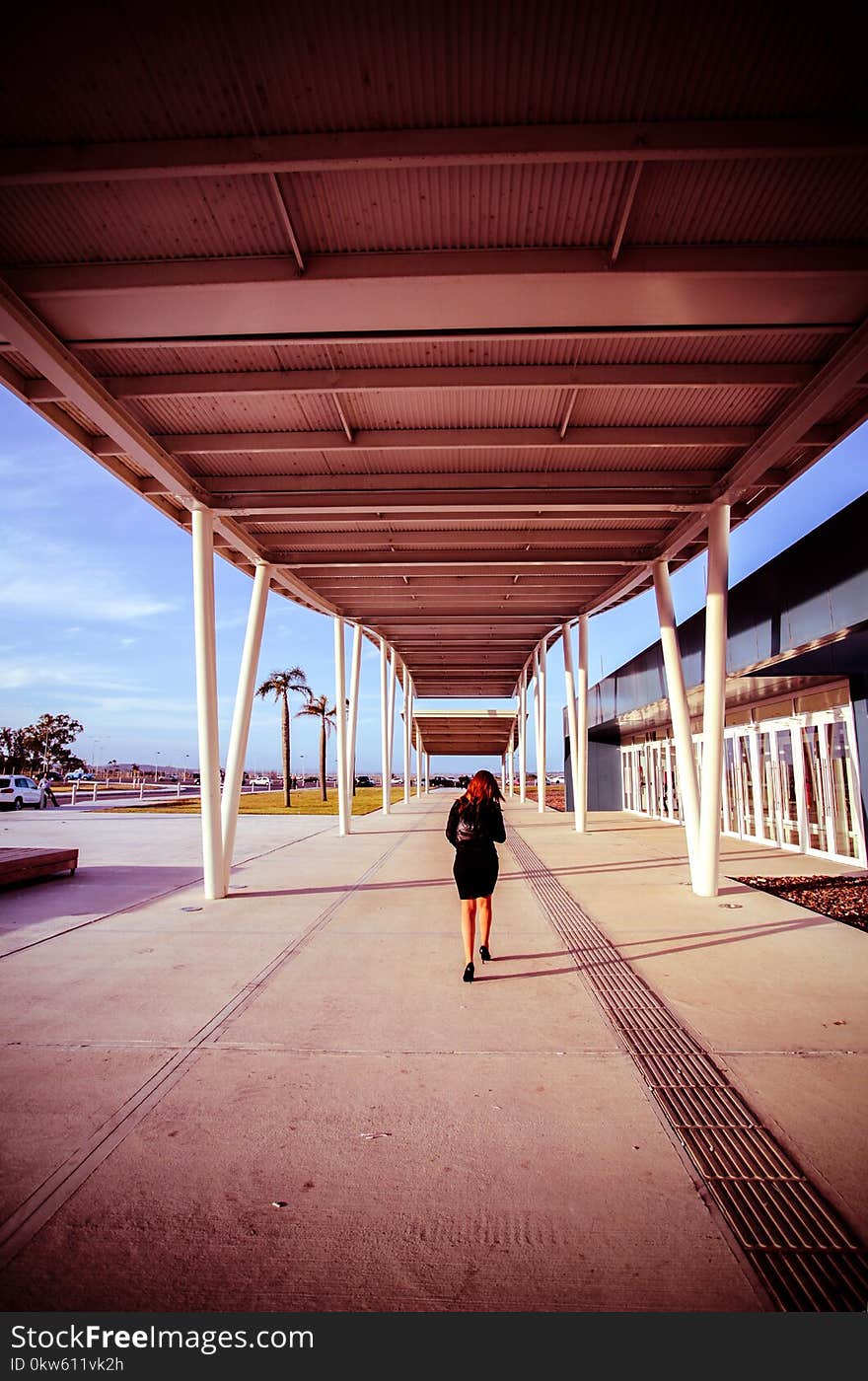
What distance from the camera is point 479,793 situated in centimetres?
607

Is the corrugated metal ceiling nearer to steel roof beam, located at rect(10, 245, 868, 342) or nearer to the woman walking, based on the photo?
steel roof beam, located at rect(10, 245, 868, 342)

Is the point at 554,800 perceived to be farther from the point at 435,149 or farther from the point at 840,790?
the point at 435,149

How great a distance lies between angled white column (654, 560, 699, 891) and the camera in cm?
1073

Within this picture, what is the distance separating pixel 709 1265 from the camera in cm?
240

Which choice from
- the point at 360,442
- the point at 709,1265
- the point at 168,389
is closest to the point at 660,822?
the point at 360,442

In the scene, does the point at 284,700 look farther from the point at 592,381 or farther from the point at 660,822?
the point at 592,381

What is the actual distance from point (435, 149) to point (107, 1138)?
598cm

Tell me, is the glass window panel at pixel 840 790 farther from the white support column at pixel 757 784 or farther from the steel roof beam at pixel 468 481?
the steel roof beam at pixel 468 481

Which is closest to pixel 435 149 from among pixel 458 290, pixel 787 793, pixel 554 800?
pixel 458 290

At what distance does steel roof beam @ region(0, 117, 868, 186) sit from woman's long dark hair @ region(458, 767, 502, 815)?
4503mm

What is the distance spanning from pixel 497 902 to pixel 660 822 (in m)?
15.9

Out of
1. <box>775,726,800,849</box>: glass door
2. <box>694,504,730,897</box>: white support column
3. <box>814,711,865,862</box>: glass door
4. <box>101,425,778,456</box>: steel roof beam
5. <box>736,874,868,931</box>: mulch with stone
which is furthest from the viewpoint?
<box>775,726,800,849</box>: glass door

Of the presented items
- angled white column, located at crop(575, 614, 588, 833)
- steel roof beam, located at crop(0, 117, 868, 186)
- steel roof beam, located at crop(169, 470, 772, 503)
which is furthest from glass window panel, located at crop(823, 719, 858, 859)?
steel roof beam, located at crop(0, 117, 868, 186)

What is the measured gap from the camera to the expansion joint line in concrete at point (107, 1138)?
2613 mm
